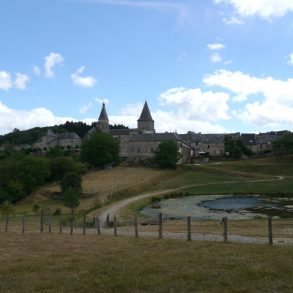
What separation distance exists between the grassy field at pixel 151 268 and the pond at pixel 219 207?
29.3 metres

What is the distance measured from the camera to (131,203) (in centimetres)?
6091

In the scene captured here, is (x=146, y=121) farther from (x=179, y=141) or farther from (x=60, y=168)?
(x=60, y=168)

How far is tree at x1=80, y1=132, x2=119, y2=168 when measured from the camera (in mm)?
109688

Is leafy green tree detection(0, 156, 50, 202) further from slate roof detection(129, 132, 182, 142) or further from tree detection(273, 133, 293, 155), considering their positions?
tree detection(273, 133, 293, 155)

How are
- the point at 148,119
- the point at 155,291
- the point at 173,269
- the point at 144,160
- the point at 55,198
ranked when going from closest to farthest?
the point at 155,291
the point at 173,269
the point at 55,198
the point at 144,160
the point at 148,119

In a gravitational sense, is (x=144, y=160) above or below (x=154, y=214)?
above

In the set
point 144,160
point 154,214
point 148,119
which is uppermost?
point 148,119

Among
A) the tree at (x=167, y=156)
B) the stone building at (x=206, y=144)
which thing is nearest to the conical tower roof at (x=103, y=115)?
the stone building at (x=206, y=144)

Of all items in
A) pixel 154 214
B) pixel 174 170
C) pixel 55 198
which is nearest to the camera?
pixel 154 214

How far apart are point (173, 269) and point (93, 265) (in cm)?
267

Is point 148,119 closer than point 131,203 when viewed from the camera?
No

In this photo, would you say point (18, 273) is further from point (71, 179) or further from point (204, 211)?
point (71, 179)

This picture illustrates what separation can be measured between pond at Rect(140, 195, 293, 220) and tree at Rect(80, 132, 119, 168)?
39.9 meters

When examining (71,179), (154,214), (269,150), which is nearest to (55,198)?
(71,179)
